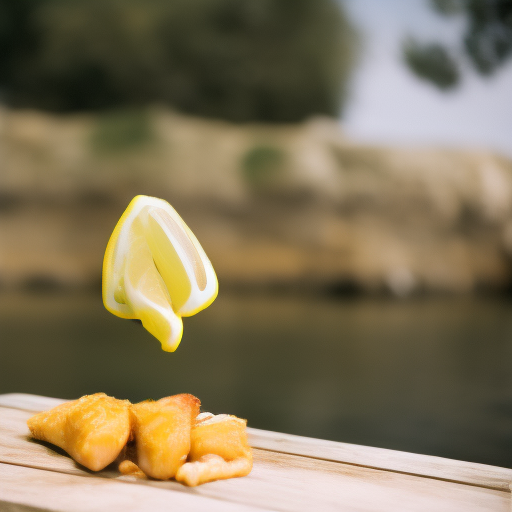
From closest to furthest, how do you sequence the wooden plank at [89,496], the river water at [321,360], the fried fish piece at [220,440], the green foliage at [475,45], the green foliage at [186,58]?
the wooden plank at [89,496], the fried fish piece at [220,440], the river water at [321,360], the green foliage at [475,45], the green foliage at [186,58]

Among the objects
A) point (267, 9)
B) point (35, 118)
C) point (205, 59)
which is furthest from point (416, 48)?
point (35, 118)

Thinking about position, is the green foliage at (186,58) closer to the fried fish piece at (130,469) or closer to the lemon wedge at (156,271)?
the lemon wedge at (156,271)

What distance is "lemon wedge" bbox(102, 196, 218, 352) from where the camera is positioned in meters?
0.65

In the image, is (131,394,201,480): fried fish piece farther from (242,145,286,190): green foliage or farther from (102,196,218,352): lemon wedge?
(242,145,286,190): green foliage

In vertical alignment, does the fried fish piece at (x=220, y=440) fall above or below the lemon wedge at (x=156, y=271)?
below

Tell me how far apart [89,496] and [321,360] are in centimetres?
219

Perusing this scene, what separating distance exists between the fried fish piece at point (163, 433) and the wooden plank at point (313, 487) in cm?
2

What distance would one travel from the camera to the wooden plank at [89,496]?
0.52 m

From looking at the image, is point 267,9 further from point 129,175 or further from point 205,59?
point 129,175

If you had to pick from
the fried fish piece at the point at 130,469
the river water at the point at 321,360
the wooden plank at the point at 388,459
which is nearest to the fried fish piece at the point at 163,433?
the fried fish piece at the point at 130,469

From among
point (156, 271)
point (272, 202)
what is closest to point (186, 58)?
point (272, 202)

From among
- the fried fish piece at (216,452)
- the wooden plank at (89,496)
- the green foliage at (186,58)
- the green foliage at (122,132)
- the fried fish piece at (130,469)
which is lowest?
the wooden plank at (89,496)

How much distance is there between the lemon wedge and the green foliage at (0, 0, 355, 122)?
10.5 feet

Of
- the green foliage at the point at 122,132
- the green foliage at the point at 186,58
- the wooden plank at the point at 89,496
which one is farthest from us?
the green foliage at the point at 122,132
